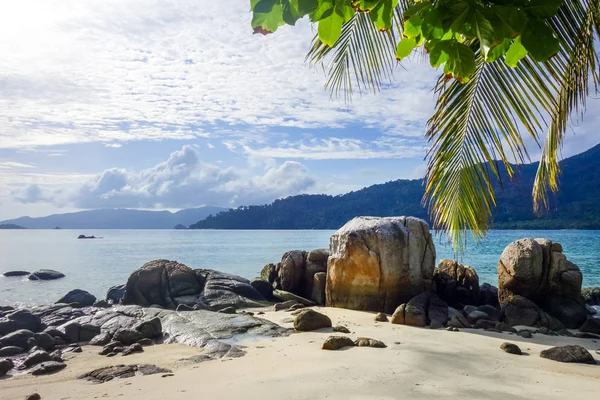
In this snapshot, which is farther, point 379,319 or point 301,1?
point 379,319

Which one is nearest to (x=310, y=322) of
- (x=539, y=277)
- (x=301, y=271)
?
(x=539, y=277)

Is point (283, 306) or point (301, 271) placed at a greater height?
point (301, 271)

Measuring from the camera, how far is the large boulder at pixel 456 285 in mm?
13887

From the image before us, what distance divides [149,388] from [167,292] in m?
9.33

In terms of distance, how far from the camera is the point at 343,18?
2.36m

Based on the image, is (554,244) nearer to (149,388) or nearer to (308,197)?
(149,388)

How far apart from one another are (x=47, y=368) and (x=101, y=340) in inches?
81.6

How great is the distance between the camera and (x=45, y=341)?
9.56 m

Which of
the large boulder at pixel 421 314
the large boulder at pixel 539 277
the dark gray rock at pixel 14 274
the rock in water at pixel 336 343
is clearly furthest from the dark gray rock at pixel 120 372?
the dark gray rock at pixel 14 274

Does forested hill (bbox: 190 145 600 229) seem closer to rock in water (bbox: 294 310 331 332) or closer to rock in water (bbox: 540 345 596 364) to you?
rock in water (bbox: 540 345 596 364)

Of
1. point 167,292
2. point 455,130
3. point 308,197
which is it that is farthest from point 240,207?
point 455,130

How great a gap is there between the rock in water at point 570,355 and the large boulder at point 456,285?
20.9 feet

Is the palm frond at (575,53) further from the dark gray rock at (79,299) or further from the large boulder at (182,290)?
the dark gray rock at (79,299)

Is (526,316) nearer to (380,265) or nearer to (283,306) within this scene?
(380,265)
